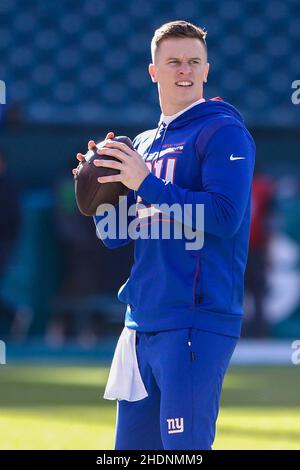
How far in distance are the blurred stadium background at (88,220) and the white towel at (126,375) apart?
1.98 metres

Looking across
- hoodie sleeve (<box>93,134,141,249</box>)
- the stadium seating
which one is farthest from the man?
the stadium seating

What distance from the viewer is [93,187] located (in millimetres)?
4051

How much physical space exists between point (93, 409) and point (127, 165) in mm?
4292

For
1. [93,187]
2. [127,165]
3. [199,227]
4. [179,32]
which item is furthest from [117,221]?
[179,32]

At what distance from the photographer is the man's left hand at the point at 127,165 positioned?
12.5 ft

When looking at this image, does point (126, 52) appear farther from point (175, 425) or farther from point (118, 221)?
point (175, 425)

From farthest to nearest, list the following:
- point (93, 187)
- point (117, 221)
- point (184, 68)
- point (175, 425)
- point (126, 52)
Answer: point (126, 52) → point (117, 221) → point (93, 187) → point (184, 68) → point (175, 425)

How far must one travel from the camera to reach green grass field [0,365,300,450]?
6.25 metres

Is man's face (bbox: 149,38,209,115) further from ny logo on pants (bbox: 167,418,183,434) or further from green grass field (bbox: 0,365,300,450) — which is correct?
green grass field (bbox: 0,365,300,450)

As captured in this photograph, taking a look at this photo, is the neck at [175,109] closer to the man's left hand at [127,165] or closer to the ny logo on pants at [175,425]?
the man's left hand at [127,165]

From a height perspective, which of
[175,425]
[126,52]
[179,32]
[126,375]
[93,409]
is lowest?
[175,425]

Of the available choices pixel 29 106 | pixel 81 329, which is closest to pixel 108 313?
pixel 81 329

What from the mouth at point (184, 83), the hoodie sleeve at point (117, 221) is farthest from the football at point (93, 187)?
the mouth at point (184, 83)

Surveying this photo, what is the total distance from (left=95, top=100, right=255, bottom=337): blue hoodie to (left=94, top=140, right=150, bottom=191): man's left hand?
3cm
